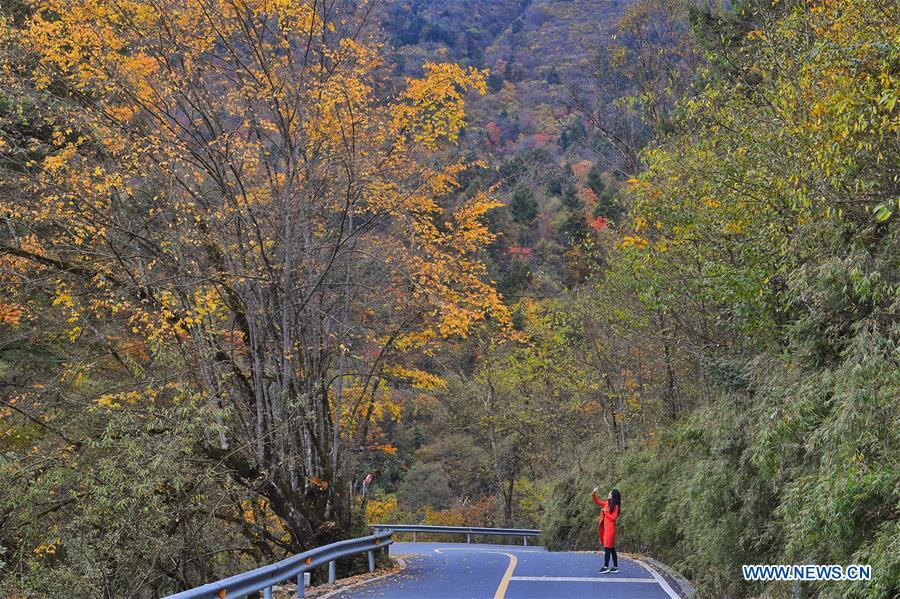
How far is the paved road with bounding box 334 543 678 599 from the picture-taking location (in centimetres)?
1254

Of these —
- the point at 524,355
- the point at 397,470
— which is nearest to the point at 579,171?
the point at 397,470

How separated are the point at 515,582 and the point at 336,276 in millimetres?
8578

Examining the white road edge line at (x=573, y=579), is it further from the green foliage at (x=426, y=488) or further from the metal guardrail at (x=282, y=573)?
the green foliage at (x=426, y=488)

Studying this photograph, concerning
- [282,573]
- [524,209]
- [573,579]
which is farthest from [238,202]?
[524,209]

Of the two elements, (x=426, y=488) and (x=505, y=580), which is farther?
(x=426, y=488)

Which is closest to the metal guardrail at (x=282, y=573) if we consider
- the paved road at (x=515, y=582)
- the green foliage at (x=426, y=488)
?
the paved road at (x=515, y=582)

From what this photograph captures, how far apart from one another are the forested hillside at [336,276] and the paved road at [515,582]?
118 cm

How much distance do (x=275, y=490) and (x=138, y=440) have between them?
3657 millimetres

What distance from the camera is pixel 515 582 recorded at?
14273 mm

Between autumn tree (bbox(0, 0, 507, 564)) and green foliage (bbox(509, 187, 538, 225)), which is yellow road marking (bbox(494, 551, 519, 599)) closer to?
autumn tree (bbox(0, 0, 507, 564))

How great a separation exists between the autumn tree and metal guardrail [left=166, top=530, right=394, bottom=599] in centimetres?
94

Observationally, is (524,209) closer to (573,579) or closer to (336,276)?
(336,276)

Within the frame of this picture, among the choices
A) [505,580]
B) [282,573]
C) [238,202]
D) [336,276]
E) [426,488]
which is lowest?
[426,488]

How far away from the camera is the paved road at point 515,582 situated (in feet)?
41.1
